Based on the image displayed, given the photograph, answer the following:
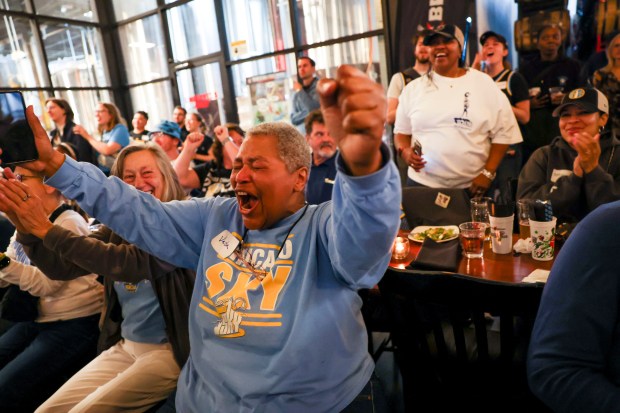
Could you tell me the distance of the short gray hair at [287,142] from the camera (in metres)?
1.25

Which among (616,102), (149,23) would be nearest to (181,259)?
(616,102)

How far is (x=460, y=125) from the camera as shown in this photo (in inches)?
104

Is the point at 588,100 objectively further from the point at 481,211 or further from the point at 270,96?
the point at 270,96

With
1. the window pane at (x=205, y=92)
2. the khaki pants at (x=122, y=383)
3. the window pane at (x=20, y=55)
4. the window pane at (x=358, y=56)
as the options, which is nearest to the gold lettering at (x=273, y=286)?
the khaki pants at (x=122, y=383)

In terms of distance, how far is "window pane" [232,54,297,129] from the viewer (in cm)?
651

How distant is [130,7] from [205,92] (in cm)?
244

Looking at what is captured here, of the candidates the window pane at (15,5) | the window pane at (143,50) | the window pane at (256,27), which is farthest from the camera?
the window pane at (143,50)

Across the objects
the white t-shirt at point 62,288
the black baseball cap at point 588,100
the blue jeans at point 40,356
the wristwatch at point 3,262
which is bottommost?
the blue jeans at point 40,356

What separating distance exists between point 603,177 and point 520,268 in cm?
76

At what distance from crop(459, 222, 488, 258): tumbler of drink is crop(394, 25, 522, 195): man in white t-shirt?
90 centimetres

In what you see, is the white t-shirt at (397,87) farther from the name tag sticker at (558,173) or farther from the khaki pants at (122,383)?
the khaki pants at (122,383)

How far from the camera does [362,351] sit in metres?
1.23

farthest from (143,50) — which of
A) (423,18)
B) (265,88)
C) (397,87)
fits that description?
(397,87)

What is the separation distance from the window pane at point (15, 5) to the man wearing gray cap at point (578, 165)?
8258mm
